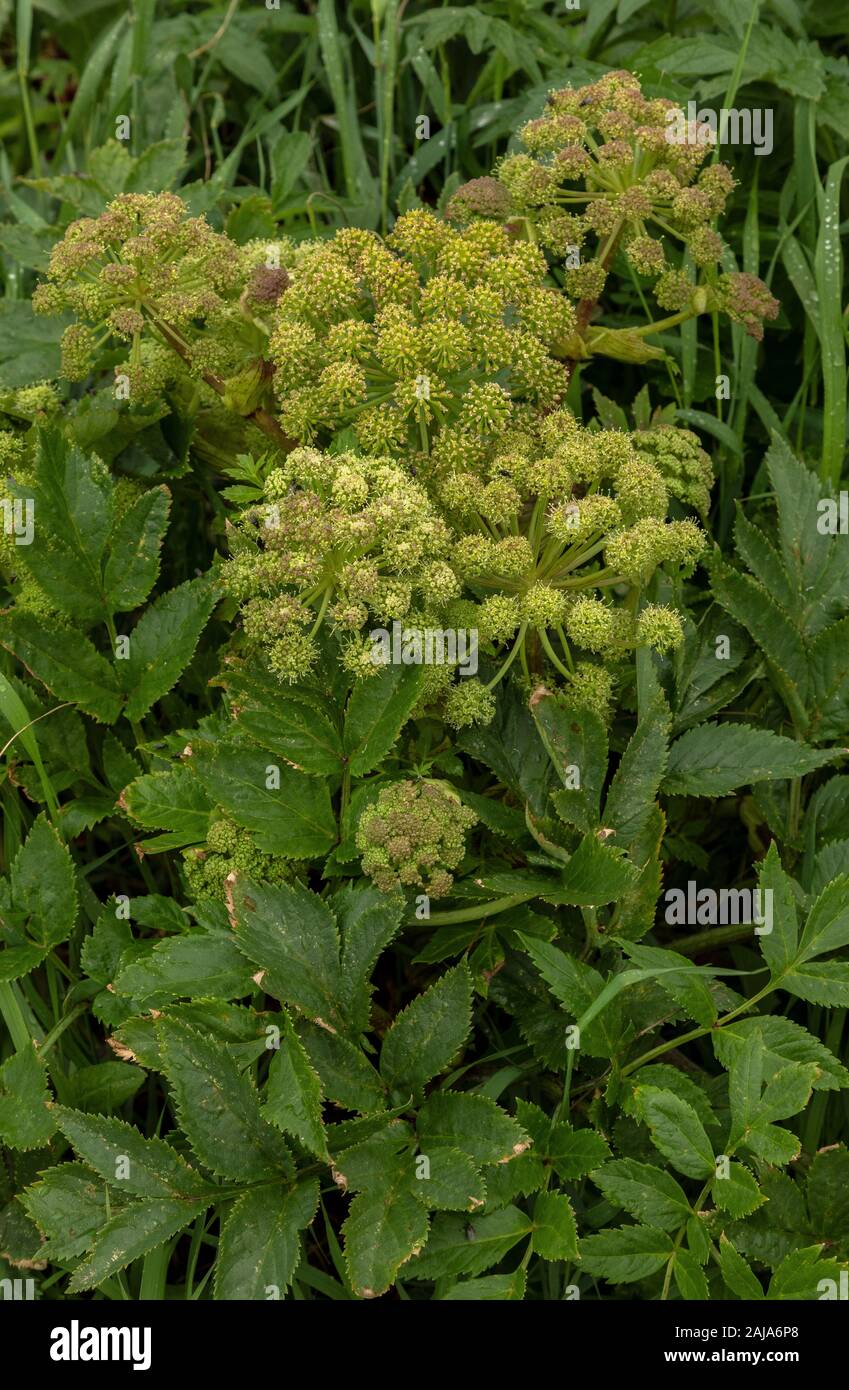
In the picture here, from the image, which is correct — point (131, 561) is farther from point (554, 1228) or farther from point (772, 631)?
point (554, 1228)

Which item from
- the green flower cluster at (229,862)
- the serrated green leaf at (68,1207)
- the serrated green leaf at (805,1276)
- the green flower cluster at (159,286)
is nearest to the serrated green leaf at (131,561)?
the green flower cluster at (159,286)

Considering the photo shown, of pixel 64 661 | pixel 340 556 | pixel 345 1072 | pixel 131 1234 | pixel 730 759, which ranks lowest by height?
pixel 131 1234

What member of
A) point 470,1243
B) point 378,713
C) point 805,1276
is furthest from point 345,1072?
point 805,1276

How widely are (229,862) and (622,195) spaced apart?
1735 mm

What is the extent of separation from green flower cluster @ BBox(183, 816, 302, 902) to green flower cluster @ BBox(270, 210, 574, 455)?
34.4 inches

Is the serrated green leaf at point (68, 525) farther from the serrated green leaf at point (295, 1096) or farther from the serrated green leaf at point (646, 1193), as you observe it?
the serrated green leaf at point (646, 1193)

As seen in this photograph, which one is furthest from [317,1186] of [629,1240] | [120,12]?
[120,12]

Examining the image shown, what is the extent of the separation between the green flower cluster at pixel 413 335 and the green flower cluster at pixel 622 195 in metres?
0.19

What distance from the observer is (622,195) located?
2986mm

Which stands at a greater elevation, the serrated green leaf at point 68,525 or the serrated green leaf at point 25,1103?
the serrated green leaf at point 68,525

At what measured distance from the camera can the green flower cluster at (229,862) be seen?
280cm

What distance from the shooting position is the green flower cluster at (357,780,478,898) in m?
2.59

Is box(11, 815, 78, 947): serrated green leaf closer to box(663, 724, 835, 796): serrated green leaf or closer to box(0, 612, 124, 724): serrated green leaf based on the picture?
box(0, 612, 124, 724): serrated green leaf
